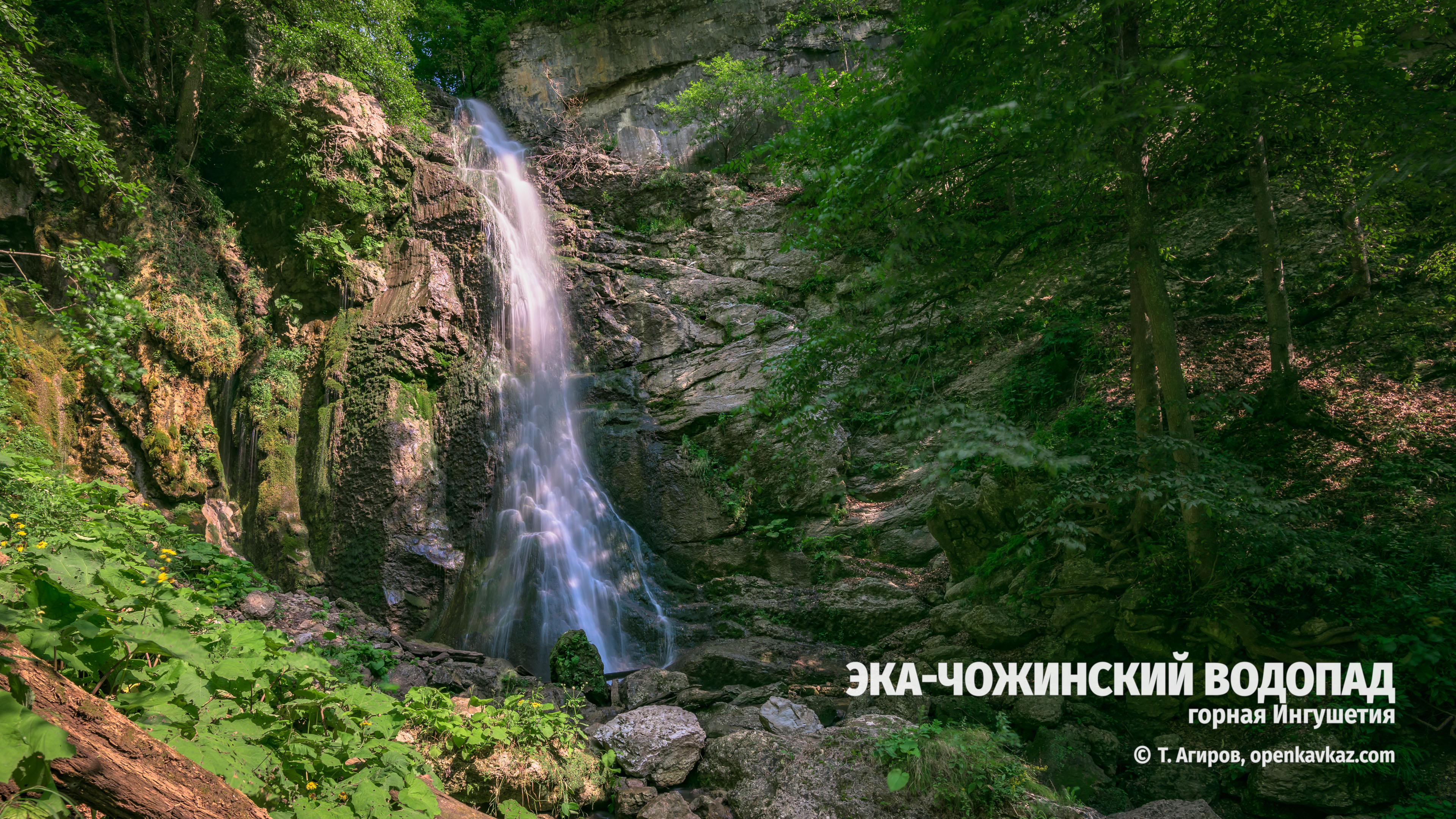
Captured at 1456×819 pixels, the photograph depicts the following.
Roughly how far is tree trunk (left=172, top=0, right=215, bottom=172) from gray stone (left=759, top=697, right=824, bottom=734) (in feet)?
39.3

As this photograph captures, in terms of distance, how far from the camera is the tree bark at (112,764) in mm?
1799

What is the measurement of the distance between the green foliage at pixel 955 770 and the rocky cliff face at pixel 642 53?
17.1m

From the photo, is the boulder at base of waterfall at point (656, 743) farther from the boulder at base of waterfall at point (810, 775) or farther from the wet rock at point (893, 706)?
the wet rock at point (893, 706)

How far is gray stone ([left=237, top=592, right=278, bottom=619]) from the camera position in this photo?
22.2ft

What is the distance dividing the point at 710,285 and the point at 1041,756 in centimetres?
1088

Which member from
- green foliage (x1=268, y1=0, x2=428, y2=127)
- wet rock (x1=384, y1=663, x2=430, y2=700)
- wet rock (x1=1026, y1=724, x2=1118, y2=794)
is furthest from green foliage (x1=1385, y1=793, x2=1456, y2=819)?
green foliage (x1=268, y1=0, x2=428, y2=127)

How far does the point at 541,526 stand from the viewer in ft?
33.6

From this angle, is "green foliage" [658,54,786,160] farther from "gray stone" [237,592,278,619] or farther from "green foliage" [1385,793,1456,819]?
"green foliage" [1385,793,1456,819]

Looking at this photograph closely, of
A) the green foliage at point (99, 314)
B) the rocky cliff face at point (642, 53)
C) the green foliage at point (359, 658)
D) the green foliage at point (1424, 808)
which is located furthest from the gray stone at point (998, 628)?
the rocky cliff face at point (642, 53)

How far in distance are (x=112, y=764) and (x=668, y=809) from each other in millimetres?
3538

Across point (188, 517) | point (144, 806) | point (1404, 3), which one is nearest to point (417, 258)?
point (188, 517)

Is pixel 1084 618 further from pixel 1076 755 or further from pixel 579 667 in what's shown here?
pixel 579 667

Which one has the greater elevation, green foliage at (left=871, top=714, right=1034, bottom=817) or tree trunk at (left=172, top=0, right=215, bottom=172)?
tree trunk at (left=172, top=0, right=215, bottom=172)

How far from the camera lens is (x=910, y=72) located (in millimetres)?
5281
